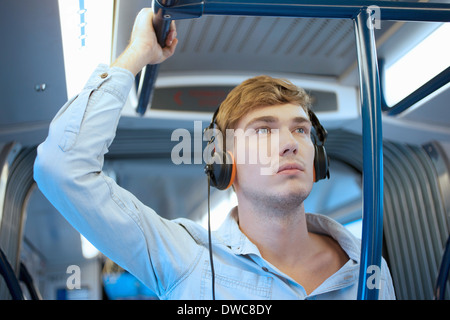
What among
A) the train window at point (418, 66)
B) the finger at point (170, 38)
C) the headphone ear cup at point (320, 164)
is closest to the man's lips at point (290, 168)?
the headphone ear cup at point (320, 164)

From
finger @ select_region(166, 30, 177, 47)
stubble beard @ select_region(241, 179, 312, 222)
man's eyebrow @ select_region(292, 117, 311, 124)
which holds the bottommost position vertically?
stubble beard @ select_region(241, 179, 312, 222)

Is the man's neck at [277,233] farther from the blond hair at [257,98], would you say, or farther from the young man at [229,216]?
the blond hair at [257,98]

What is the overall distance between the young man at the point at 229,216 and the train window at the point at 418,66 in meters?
0.87

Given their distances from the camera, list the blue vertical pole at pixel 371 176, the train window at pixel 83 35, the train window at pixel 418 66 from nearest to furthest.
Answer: the blue vertical pole at pixel 371 176, the train window at pixel 83 35, the train window at pixel 418 66

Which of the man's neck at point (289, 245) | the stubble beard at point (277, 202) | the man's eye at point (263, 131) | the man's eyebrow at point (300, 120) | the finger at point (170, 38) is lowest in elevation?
the man's neck at point (289, 245)

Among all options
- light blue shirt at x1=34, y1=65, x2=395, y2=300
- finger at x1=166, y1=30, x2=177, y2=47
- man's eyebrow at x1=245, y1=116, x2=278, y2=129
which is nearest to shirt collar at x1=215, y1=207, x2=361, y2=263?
light blue shirt at x1=34, y1=65, x2=395, y2=300

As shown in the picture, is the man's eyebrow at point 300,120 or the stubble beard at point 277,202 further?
the man's eyebrow at point 300,120

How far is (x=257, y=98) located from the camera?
1.78 meters

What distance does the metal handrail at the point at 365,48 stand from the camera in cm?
132

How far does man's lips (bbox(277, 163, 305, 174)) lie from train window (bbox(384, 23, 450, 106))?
98 centimetres

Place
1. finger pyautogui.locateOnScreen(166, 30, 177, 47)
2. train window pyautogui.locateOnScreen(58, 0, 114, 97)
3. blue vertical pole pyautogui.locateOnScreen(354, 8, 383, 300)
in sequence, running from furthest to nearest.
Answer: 1. train window pyautogui.locateOnScreen(58, 0, 114, 97)
2. finger pyautogui.locateOnScreen(166, 30, 177, 47)
3. blue vertical pole pyautogui.locateOnScreen(354, 8, 383, 300)

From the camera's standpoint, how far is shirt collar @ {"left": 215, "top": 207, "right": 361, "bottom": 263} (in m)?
1.69

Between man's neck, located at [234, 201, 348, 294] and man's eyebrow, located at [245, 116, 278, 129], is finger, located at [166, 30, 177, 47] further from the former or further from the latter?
man's neck, located at [234, 201, 348, 294]

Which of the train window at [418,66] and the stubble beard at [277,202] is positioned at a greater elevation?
the train window at [418,66]
